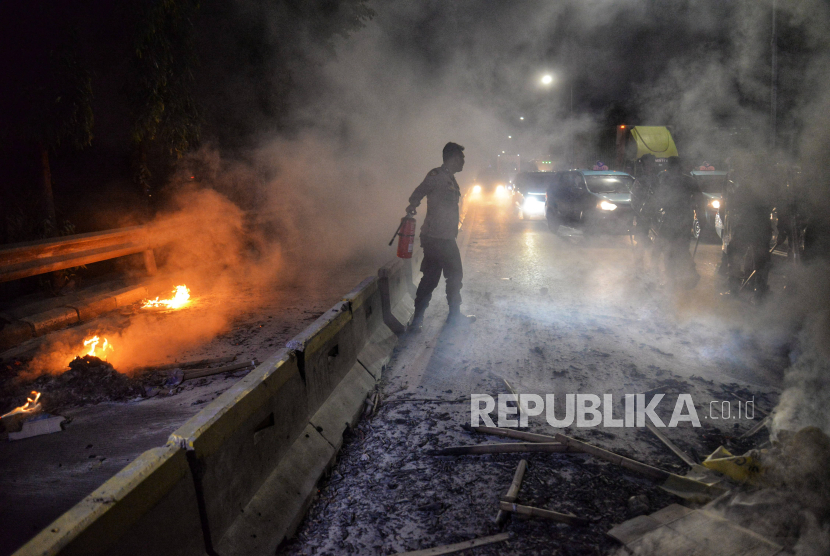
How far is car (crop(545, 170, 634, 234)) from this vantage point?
37.4ft

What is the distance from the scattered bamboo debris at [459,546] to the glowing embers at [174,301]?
5.37m

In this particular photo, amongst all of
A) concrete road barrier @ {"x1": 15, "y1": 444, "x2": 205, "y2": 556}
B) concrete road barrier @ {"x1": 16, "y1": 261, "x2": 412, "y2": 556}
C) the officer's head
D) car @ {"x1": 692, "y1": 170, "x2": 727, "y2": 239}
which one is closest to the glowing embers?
concrete road barrier @ {"x1": 16, "y1": 261, "x2": 412, "y2": 556}

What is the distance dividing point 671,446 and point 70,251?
20.9 ft

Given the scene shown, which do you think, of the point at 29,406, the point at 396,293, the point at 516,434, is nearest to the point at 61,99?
the point at 29,406

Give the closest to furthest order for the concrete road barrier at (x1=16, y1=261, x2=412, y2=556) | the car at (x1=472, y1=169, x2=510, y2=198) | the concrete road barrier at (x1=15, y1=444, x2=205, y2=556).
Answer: the concrete road barrier at (x1=15, y1=444, x2=205, y2=556) → the concrete road barrier at (x1=16, y1=261, x2=412, y2=556) → the car at (x1=472, y1=169, x2=510, y2=198)

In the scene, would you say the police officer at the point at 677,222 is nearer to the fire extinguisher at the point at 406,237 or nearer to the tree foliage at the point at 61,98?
the fire extinguisher at the point at 406,237

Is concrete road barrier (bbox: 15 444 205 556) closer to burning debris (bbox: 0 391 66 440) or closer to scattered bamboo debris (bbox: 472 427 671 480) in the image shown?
scattered bamboo debris (bbox: 472 427 671 480)

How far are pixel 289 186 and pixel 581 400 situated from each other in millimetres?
11309

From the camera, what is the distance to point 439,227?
18.1 feet

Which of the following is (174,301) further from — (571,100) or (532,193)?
(571,100)

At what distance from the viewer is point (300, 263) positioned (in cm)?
975

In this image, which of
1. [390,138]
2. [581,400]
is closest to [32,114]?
[581,400]

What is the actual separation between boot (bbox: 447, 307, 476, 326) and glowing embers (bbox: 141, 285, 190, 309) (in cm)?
355

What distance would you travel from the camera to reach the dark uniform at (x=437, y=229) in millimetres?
5512
